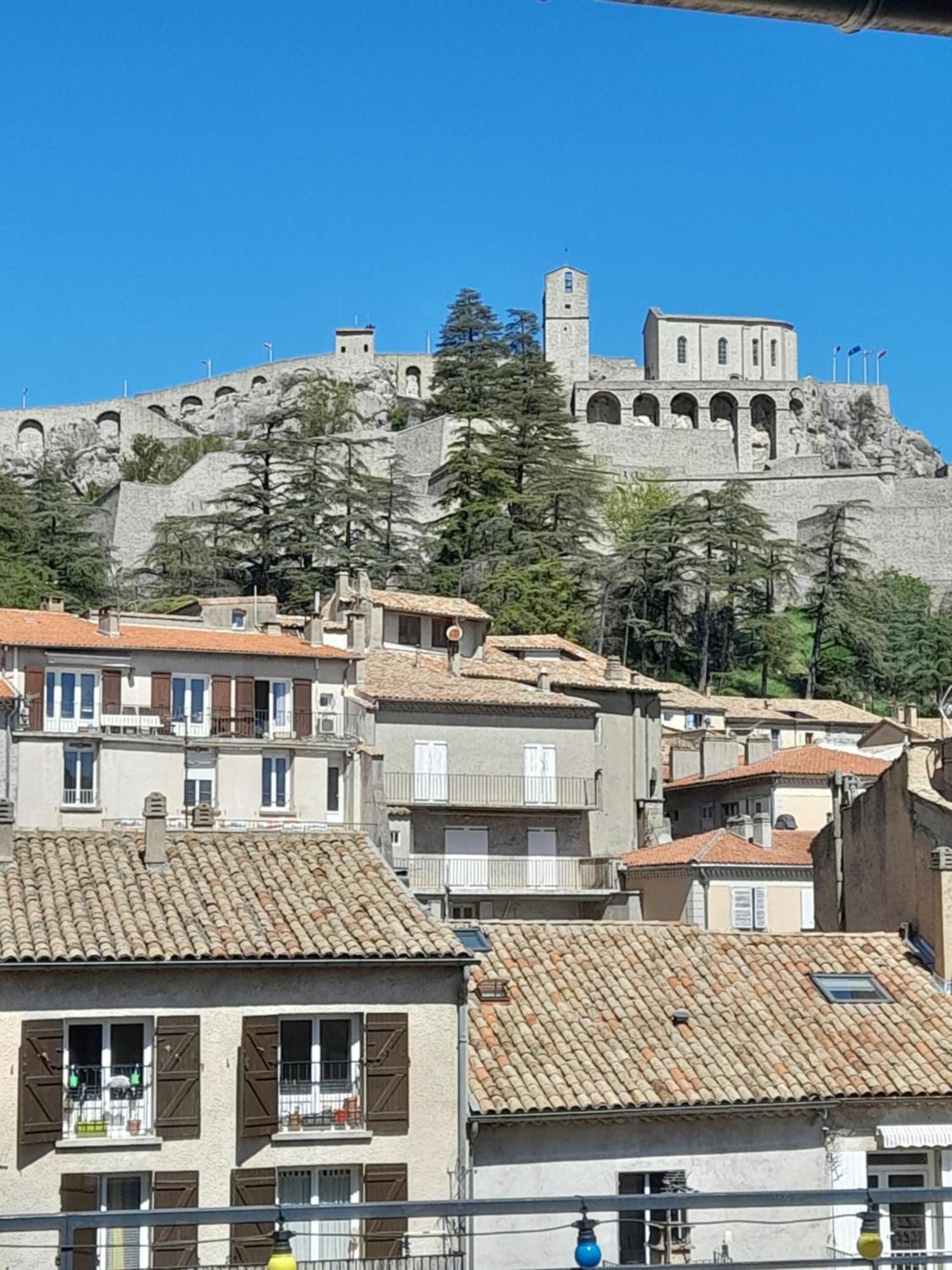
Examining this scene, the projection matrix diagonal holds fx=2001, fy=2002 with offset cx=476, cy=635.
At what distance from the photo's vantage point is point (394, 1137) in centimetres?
2117

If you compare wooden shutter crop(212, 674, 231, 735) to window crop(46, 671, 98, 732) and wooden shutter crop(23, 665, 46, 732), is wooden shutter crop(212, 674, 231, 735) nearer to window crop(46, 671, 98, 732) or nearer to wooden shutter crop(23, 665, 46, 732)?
window crop(46, 671, 98, 732)

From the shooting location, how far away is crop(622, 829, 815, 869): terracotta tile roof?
142 ft

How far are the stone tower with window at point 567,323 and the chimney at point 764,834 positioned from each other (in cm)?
9422

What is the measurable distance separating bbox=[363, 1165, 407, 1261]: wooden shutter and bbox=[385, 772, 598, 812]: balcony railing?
79.9 feet

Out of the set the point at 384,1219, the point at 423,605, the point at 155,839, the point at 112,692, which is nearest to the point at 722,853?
the point at 112,692

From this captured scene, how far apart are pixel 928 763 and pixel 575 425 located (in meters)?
92.9

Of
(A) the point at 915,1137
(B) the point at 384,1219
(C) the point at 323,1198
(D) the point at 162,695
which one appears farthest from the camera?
(D) the point at 162,695

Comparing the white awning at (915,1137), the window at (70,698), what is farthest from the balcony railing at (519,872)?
the white awning at (915,1137)

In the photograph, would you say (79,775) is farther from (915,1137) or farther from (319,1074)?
(915,1137)

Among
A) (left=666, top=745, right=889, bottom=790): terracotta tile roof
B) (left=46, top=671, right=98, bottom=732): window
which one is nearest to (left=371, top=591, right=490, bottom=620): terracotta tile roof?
(left=666, top=745, right=889, bottom=790): terracotta tile roof

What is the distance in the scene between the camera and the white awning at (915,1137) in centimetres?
2217

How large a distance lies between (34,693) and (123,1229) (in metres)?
25.7

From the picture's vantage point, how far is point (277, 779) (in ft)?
148

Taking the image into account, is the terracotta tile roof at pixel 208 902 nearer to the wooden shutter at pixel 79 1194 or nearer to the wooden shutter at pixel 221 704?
the wooden shutter at pixel 79 1194
